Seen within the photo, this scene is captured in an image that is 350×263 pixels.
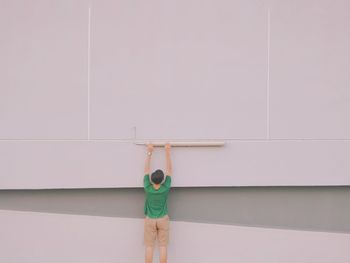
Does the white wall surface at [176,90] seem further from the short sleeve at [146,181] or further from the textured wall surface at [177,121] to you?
the short sleeve at [146,181]

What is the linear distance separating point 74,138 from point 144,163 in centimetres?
92

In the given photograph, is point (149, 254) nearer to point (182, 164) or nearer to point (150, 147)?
point (182, 164)

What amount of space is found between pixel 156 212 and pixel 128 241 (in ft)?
2.03

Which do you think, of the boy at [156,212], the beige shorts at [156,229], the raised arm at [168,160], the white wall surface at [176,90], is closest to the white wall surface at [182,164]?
the white wall surface at [176,90]

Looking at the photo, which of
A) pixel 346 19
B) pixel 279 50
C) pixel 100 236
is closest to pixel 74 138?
pixel 100 236

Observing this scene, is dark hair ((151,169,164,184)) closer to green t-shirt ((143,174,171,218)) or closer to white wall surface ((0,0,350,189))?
green t-shirt ((143,174,171,218))

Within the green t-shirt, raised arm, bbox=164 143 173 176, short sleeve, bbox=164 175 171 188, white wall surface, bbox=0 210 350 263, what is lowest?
white wall surface, bbox=0 210 350 263

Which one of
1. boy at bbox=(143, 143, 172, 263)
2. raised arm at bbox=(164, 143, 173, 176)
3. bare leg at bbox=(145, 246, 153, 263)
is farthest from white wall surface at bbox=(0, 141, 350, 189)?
bare leg at bbox=(145, 246, 153, 263)

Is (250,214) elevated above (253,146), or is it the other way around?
(253,146)

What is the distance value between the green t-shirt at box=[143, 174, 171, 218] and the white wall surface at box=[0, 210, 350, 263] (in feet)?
1.07

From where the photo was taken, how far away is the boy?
4090 mm

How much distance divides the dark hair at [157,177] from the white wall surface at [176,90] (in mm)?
363

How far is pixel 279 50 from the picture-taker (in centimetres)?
443

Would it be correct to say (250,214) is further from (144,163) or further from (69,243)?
(69,243)
